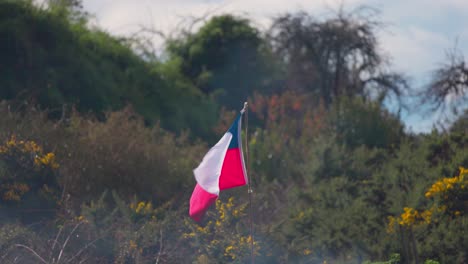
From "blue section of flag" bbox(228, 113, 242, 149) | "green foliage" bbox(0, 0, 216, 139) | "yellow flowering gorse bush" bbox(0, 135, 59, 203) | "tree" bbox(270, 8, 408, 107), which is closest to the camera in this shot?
"blue section of flag" bbox(228, 113, 242, 149)

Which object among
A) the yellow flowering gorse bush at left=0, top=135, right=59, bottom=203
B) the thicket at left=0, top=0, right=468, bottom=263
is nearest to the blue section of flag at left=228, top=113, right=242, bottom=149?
the thicket at left=0, top=0, right=468, bottom=263

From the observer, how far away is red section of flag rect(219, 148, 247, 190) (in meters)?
7.06

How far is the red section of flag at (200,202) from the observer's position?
6.98 meters

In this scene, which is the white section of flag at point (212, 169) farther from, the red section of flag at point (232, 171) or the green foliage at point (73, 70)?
the green foliage at point (73, 70)

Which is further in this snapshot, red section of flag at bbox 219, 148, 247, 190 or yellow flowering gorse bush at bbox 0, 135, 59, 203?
yellow flowering gorse bush at bbox 0, 135, 59, 203

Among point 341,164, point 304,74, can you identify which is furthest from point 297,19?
point 341,164

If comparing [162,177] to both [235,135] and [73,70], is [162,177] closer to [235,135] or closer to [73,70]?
[235,135]

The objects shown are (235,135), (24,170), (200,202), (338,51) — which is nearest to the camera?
(200,202)

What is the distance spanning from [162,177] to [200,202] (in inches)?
246

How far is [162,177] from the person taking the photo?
43.3 feet

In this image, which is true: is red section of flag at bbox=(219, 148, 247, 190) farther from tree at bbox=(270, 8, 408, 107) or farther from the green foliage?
tree at bbox=(270, 8, 408, 107)

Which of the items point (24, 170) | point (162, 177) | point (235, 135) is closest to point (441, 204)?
point (235, 135)

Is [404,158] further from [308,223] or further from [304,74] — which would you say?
[304,74]

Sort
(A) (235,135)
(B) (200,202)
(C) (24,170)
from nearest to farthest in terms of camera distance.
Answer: (B) (200,202) → (A) (235,135) → (C) (24,170)
